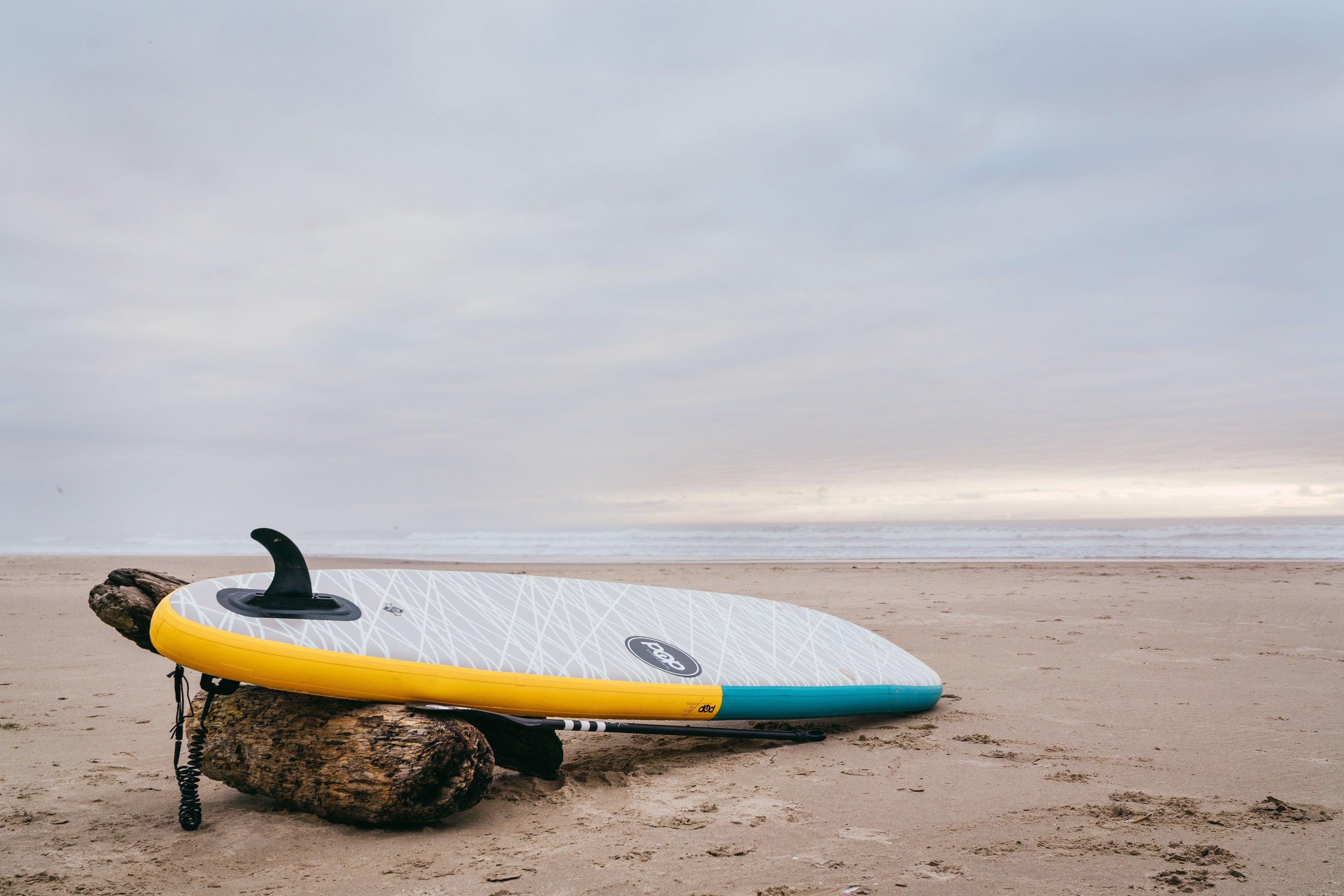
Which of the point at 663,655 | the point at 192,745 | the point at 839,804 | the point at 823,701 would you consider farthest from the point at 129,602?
the point at 823,701

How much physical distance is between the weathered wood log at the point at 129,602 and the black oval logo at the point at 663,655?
1.81 metres

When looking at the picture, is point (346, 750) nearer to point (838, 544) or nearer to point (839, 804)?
point (839, 804)

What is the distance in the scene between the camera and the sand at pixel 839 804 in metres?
2.16

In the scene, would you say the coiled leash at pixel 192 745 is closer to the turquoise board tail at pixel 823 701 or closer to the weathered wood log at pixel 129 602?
the weathered wood log at pixel 129 602

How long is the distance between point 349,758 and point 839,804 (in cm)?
161

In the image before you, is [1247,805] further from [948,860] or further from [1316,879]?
[948,860]

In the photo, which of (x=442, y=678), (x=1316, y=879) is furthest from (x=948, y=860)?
(x=442, y=678)

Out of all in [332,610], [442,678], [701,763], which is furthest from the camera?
[701,763]

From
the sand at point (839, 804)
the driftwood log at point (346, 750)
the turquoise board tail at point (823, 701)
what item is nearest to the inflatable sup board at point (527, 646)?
the turquoise board tail at point (823, 701)

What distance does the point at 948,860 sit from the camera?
2.21m

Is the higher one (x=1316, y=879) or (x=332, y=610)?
(x=332, y=610)

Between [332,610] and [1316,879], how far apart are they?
3.04 metres

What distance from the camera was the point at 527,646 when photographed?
10.4 feet

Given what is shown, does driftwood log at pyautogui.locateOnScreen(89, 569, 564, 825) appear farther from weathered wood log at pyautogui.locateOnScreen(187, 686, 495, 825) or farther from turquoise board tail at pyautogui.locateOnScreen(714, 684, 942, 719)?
turquoise board tail at pyautogui.locateOnScreen(714, 684, 942, 719)
